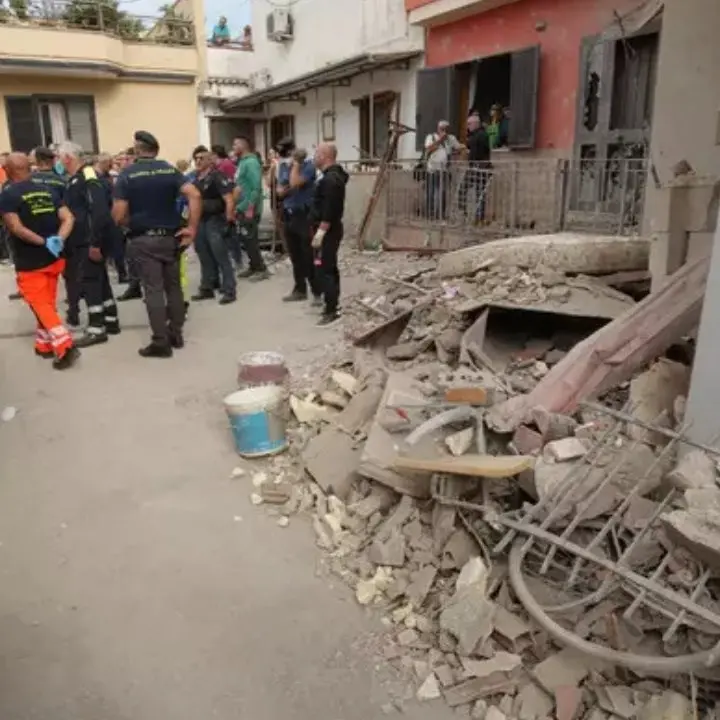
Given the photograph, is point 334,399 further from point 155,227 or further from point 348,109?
point 348,109

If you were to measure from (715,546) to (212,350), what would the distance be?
5046 millimetres

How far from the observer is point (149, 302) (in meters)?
6.18

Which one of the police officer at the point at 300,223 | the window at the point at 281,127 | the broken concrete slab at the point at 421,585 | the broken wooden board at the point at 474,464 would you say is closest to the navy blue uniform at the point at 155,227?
the police officer at the point at 300,223

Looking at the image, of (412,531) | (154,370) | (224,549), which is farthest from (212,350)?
(412,531)

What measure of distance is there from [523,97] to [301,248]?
204 inches

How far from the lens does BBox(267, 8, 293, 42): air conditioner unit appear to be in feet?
59.2

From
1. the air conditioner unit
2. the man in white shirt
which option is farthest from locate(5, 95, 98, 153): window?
the man in white shirt

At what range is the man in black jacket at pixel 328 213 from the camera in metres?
6.70

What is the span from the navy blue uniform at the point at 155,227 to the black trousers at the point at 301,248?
5.85 ft

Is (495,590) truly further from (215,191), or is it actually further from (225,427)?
(215,191)

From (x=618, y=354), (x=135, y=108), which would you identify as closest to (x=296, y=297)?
(x=618, y=354)

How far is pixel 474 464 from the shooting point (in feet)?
9.87

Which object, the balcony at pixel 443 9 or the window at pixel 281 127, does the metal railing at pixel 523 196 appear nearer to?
the balcony at pixel 443 9

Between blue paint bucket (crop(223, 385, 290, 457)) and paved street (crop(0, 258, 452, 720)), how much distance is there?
225 millimetres
